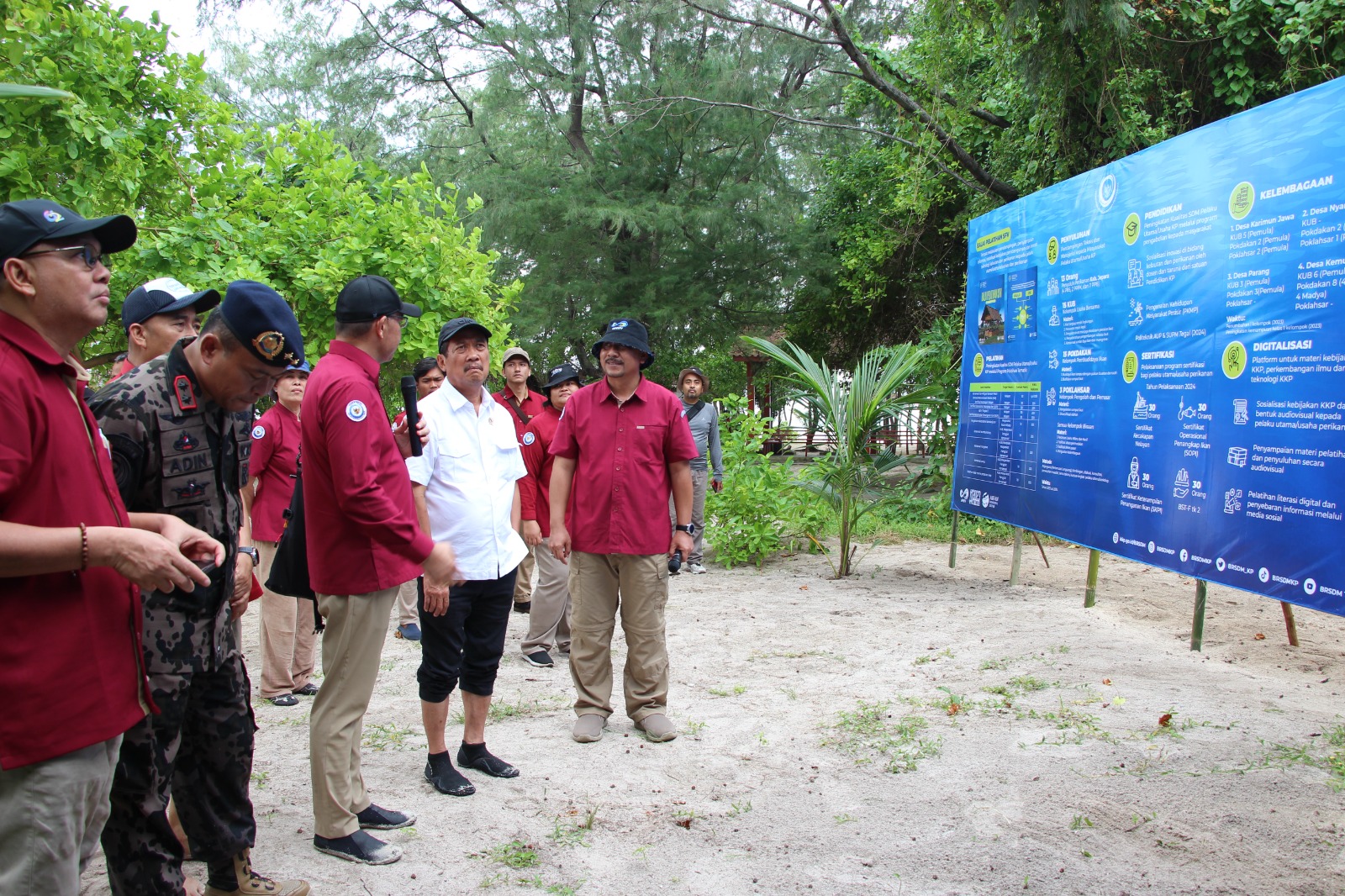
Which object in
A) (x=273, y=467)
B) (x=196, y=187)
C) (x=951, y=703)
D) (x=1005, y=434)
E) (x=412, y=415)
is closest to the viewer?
(x=412, y=415)

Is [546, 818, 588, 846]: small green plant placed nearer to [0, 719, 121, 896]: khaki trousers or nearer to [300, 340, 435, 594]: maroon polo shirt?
[300, 340, 435, 594]: maroon polo shirt

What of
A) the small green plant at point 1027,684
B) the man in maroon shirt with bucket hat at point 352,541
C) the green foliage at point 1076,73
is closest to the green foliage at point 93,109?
the man in maroon shirt with bucket hat at point 352,541

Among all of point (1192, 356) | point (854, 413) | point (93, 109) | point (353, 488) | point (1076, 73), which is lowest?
point (353, 488)

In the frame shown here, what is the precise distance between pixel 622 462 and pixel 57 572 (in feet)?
9.43

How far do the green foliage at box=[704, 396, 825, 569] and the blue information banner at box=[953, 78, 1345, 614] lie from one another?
2.40 metres

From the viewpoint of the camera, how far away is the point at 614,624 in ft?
14.9

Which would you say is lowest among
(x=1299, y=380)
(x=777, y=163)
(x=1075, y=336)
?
(x=1299, y=380)

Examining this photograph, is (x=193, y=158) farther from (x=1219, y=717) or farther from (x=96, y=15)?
(x=1219, y=717)

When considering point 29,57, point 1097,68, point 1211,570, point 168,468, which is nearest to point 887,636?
point 1211,570

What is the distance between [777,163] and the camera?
61.7 feet

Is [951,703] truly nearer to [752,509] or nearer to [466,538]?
[466,538]

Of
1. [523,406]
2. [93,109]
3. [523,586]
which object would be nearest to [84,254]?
[93,109]

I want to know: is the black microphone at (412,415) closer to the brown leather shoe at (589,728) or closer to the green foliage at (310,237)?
the brown leather shoe at (589,728)

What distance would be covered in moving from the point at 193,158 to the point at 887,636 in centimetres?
542
